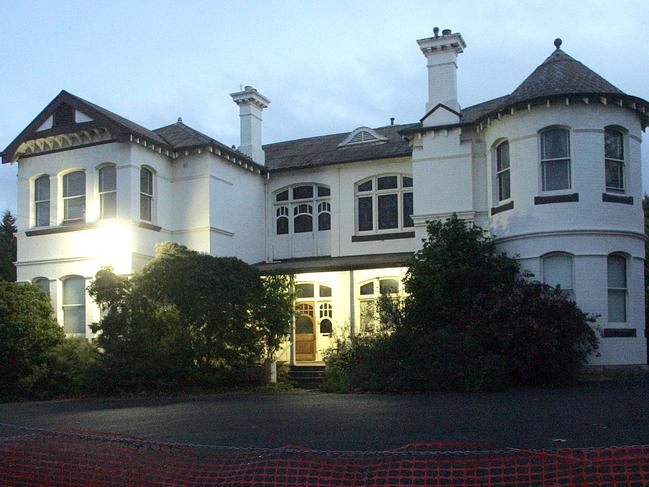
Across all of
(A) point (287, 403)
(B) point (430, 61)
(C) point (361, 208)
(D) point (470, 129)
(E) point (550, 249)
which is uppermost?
(B) point (430, 61)

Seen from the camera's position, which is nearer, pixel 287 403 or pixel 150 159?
pixel 287 403

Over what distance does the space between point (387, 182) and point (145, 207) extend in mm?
7776

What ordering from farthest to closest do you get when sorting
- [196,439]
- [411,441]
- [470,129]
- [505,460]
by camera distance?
1. [470,129]
2. [196,439]
3. [411,441]
4. [505,460]

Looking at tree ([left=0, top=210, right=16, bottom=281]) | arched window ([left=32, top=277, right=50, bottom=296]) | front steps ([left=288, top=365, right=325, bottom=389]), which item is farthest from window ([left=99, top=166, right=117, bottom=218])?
tree ([left=0, top=210, right=16, bottom=281])

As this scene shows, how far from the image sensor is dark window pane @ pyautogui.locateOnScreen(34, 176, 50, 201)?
1002 inches

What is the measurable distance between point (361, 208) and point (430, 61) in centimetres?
527

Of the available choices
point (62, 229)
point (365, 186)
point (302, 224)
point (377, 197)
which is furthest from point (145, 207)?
point (377, 197)

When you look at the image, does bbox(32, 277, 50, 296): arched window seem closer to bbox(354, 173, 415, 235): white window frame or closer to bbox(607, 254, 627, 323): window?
bbox(354, 173, 415, 235): white window frame

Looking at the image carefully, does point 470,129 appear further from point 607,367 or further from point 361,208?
point 607,367

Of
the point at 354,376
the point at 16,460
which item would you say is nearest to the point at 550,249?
the point at 354,376

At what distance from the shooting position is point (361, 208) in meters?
26.6

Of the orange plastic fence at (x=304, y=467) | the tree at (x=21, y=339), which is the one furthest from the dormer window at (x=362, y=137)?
the orange plastic fence at (x=304, y=467)

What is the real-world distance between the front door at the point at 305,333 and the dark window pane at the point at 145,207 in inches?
216

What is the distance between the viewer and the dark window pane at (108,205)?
24.0 meters
